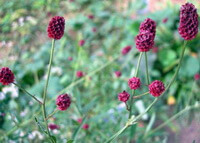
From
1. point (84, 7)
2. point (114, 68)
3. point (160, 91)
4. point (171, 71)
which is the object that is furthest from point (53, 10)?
point (160, 91)

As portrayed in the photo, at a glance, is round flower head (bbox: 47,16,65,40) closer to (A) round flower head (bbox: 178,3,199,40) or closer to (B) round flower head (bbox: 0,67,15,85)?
(B) round flower head (bbox: 0,67,15,85)

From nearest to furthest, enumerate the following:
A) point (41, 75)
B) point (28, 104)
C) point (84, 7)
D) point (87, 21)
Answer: point (28, 104) < point (41, 75) < point (87, 21) < point (84, 7)

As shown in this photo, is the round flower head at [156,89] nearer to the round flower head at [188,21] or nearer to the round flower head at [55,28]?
the round flower head at [188,21]

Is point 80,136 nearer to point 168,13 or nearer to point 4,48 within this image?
point 4,48

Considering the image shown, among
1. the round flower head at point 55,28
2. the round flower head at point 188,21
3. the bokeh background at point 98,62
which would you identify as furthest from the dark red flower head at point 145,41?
the bokeh background at point 98,62

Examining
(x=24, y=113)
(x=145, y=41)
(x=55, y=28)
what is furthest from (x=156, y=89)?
(x=24, y=113)

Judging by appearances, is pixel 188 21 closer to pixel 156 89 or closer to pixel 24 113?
pixel 156 89
